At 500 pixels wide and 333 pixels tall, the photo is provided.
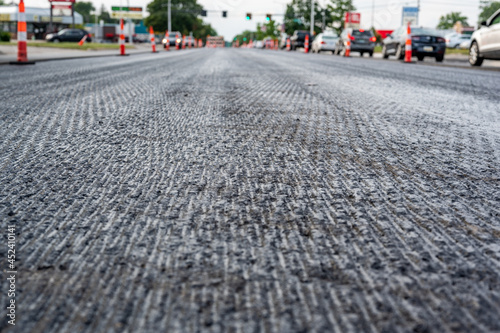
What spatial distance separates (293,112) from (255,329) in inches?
111

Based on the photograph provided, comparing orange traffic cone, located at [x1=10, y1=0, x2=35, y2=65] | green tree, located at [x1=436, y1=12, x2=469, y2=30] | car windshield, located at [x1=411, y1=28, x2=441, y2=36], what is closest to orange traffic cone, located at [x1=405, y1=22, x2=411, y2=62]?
car windshield, located at [x1=411, y1=28, x2=441, y2=36]

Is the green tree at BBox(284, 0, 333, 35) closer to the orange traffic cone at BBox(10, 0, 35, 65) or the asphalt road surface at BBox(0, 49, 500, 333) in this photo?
the orange traffic cone at BBox(10, 0, 35, 65)

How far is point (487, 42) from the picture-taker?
1227cm

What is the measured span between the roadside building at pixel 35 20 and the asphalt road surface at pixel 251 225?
7713cm

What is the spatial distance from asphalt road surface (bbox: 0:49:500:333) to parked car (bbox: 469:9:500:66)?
10.2 meters

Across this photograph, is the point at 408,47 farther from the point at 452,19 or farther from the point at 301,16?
the point at 452,19

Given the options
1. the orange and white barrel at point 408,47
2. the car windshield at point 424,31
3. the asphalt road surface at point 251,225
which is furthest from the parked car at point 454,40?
the asphalt road surface at point 251,225

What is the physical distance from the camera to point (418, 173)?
197cm

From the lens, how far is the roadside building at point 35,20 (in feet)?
233

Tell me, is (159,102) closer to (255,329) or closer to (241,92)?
(241,92)

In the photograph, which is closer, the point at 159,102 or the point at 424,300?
the point at 424,300

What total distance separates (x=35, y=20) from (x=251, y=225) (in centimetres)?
8274

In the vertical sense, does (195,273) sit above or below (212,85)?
below

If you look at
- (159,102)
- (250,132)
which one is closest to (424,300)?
(250,132)
